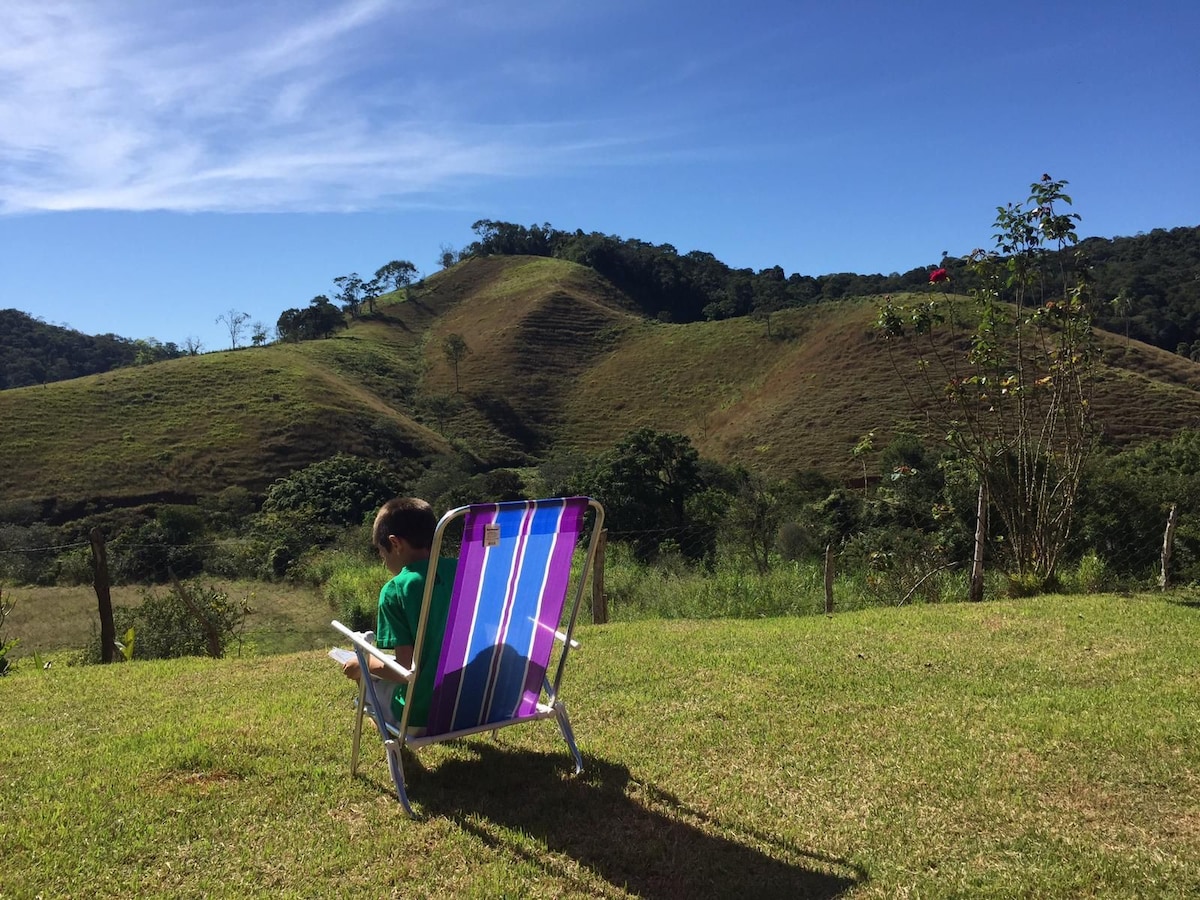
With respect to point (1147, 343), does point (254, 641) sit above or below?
below

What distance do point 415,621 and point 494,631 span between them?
0.32 meters

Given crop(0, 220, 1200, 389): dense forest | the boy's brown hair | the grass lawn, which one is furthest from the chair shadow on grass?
crop(0, 220, 1200, 389): dense forest

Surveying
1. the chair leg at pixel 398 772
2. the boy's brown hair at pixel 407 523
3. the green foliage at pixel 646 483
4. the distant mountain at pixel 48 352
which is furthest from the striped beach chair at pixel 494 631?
the distant mountain at pixel 48 352

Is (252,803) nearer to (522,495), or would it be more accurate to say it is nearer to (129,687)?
(129,687)

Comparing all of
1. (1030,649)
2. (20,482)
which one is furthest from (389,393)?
(1030,649)

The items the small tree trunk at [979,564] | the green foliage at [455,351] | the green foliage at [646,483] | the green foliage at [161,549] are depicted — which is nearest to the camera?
the small tree trunk at [979,564]

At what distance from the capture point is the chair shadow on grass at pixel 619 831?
2.73 meters

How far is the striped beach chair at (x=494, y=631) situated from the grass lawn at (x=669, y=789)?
28cm

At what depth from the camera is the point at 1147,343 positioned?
67.4 metres

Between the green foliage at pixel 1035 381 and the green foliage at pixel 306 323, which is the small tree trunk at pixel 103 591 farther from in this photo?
the green foliage at pixel 306 323

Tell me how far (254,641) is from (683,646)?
1073cm

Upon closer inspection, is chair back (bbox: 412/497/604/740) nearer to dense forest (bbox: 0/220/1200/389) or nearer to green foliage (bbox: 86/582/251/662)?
green foliage (bbox: 86/582/251/662)

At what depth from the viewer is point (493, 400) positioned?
77125 mm

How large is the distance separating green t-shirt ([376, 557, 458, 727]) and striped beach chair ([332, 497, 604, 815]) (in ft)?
0.14
